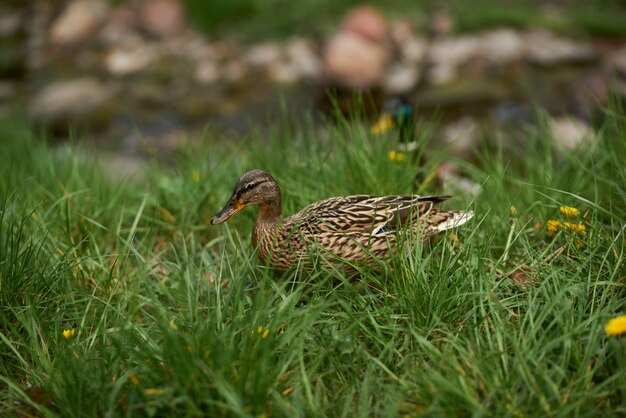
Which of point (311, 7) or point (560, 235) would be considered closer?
point (560, 235)

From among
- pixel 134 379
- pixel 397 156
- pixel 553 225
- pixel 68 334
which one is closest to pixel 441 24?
pixel 397 156

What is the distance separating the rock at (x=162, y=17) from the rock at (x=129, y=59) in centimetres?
39

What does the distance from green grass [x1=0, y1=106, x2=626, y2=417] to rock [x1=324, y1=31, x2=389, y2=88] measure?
188 inches

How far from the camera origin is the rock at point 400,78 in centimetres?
796

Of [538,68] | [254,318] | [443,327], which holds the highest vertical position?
[254,318]

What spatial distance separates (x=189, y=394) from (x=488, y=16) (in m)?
7.61

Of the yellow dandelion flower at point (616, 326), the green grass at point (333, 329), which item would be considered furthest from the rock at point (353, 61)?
the yellow dandelion flower at point (616, 326)

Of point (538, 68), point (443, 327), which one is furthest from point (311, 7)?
point (443, 327)

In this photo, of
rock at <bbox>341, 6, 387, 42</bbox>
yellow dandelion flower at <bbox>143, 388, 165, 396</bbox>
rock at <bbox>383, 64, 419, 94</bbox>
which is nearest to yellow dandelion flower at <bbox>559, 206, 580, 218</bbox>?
yellow dandelion flower at <bbox>143, 388, 165, 396</bbox>

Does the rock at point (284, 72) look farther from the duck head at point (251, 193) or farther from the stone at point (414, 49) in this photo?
the duck head at point (251, 193)

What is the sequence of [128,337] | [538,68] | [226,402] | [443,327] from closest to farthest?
[226,402] → [128,337] → [443,327] → [538,68]

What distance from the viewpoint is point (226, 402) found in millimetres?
2088

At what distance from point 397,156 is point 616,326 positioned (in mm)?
1651

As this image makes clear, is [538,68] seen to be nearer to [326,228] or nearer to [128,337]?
[326,228]
